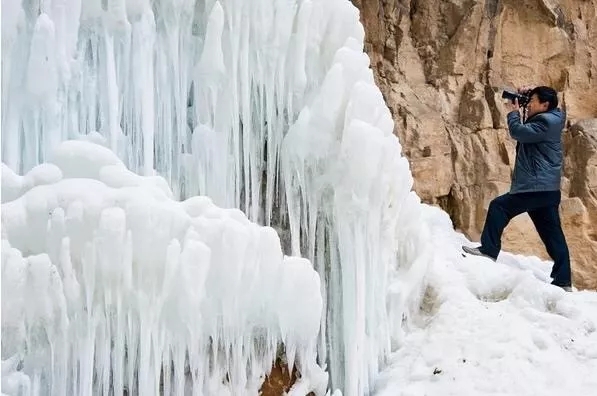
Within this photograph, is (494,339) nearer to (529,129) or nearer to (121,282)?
(529,129)

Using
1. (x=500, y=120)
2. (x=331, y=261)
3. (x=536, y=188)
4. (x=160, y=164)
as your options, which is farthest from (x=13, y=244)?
(x=500, y=120)

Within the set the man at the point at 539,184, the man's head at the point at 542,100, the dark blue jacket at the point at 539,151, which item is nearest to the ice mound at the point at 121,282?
the man at the point at 539,184

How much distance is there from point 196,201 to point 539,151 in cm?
310

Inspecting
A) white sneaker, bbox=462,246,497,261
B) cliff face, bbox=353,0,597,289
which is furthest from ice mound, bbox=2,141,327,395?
cliff face, bbox=353,0,597,289

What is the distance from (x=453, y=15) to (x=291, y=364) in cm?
682

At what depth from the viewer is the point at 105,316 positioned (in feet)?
10.7

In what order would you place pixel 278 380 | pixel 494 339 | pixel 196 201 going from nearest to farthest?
pixel 196 201 < pixel 278 380 < pixel 494 339

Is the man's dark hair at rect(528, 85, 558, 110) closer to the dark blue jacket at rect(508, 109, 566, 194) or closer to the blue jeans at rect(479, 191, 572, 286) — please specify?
the dark blue jacket at rect(508, 109, 566, 194)

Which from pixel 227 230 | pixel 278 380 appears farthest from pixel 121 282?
pixel 278 380

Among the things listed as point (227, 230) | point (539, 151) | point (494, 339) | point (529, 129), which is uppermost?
point (529, 129)

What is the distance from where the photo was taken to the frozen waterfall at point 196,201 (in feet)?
10.4

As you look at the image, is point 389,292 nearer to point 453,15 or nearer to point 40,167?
point 40,167

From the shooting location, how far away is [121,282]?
3191 millimetres

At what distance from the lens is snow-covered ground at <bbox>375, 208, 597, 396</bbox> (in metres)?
3.92
